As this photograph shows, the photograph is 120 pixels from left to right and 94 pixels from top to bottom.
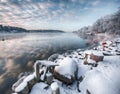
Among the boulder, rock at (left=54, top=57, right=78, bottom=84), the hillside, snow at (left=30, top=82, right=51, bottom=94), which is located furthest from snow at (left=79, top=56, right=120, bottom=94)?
the hillside

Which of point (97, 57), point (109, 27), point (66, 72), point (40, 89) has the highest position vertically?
point (109, 27)

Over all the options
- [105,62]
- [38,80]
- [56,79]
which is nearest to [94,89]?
[56,79]

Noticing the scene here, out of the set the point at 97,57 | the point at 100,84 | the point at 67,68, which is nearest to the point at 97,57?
the point at 97,57

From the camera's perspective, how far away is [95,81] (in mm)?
9664

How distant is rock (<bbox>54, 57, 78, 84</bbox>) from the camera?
1106cm

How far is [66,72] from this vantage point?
1143cm

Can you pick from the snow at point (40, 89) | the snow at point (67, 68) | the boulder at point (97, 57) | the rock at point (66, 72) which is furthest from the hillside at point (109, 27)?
the snow at point (40, 89)

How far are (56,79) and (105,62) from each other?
6.45 meters

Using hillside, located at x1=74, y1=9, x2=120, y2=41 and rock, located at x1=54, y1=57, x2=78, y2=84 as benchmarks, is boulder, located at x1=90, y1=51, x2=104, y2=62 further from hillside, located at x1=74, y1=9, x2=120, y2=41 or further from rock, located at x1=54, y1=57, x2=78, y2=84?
hillside, located at x1=74, y1=9, x2=120, y2=41

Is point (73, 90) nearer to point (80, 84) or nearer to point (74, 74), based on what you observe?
point (80, 84)

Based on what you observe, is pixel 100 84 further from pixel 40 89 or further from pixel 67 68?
pixel 40 89

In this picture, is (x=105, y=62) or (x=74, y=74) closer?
(x=74, y=74)

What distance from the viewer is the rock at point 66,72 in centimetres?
1106

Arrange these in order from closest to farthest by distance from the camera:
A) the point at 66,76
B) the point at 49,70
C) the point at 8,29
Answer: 1. the point at 66,76
2. the point at 49,70
3. the point at 8,29
